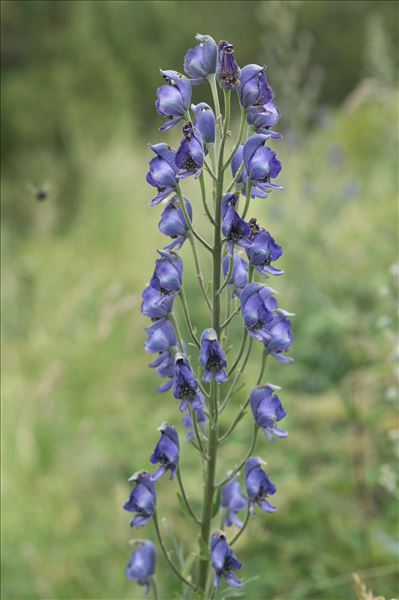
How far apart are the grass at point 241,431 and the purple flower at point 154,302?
0.57 metres

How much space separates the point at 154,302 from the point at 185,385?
23 cm

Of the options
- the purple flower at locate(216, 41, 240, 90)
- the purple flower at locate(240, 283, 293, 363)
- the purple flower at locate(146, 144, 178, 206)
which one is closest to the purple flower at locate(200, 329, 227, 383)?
the purple flower at locate(240, 283, 293, 363)

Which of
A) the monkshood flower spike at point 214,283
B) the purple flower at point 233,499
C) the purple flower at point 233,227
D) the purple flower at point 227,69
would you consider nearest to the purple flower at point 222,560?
the monkshood flower spike at point 214,283

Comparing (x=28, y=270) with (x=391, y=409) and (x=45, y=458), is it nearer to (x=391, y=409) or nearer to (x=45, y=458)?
Result: (x=45, y=458)

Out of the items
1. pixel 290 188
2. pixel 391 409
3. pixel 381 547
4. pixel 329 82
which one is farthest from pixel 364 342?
pixel 329 82

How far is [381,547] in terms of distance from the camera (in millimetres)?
3400

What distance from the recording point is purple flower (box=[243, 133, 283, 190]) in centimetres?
164

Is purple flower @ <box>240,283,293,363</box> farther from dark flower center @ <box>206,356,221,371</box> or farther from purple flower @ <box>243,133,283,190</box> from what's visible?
purple flower @ <box>243,133,283,190</box>

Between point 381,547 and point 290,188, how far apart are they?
635 centimetres

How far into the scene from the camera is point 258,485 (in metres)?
1.79

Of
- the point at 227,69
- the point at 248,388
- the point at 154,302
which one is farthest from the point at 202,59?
the point at 248,388

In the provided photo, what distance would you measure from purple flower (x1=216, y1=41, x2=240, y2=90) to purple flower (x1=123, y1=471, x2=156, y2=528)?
0.99 meters

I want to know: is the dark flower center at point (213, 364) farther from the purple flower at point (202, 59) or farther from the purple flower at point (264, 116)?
the purple flower at point (202, 59)

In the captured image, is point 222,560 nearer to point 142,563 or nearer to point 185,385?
point 142,563
